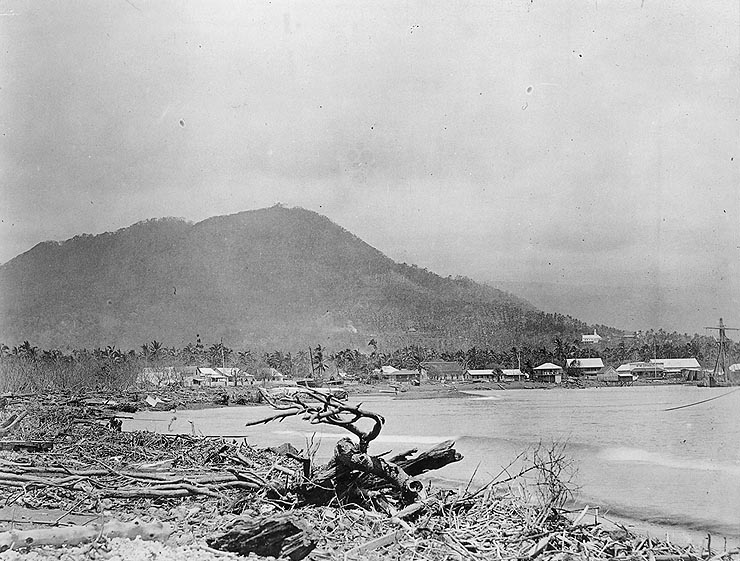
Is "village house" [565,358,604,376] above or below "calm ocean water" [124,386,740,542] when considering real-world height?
above

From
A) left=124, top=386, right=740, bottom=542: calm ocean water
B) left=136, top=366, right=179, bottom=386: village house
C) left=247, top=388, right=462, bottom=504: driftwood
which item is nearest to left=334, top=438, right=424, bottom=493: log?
left=247, top=388, right=462, bottom=504: driftwood

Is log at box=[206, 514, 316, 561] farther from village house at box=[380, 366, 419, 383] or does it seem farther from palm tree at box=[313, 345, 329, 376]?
village house at box=[380, 366, 419, 383]

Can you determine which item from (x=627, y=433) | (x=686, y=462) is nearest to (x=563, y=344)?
(x=627, y=433)

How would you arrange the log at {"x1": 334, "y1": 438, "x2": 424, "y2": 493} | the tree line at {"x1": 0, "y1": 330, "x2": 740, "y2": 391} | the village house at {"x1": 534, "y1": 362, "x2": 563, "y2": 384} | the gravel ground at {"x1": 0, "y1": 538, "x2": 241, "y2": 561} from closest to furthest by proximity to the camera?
the gravel ground at {"x1": 0, "y1": 538, "x2": 241, "y2": 561} < the log at {"x1": 334, "y1": 438, "x2": 424, "y2": 493} < the tree line at {"x1": 0, "y1": 330, "x2": 740, "y2": 391} < the village house at {"x1": 534, "y1": 362, "x2": 563, "y2": 384}

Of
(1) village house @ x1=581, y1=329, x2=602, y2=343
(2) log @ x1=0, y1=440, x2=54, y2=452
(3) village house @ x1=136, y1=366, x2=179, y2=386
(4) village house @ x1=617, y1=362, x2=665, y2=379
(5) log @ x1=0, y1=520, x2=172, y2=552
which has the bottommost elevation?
(5) log @ x1=0, y1=520, x2=172, y2=552

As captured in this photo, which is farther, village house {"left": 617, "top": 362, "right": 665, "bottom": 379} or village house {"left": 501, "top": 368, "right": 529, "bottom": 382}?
village house {"left": 501, "top": 368, "right": 529, "bottom": 382}

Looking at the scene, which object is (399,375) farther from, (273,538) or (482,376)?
(273,538)

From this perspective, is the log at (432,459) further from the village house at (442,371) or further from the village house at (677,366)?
A: the village house at (442,371)
